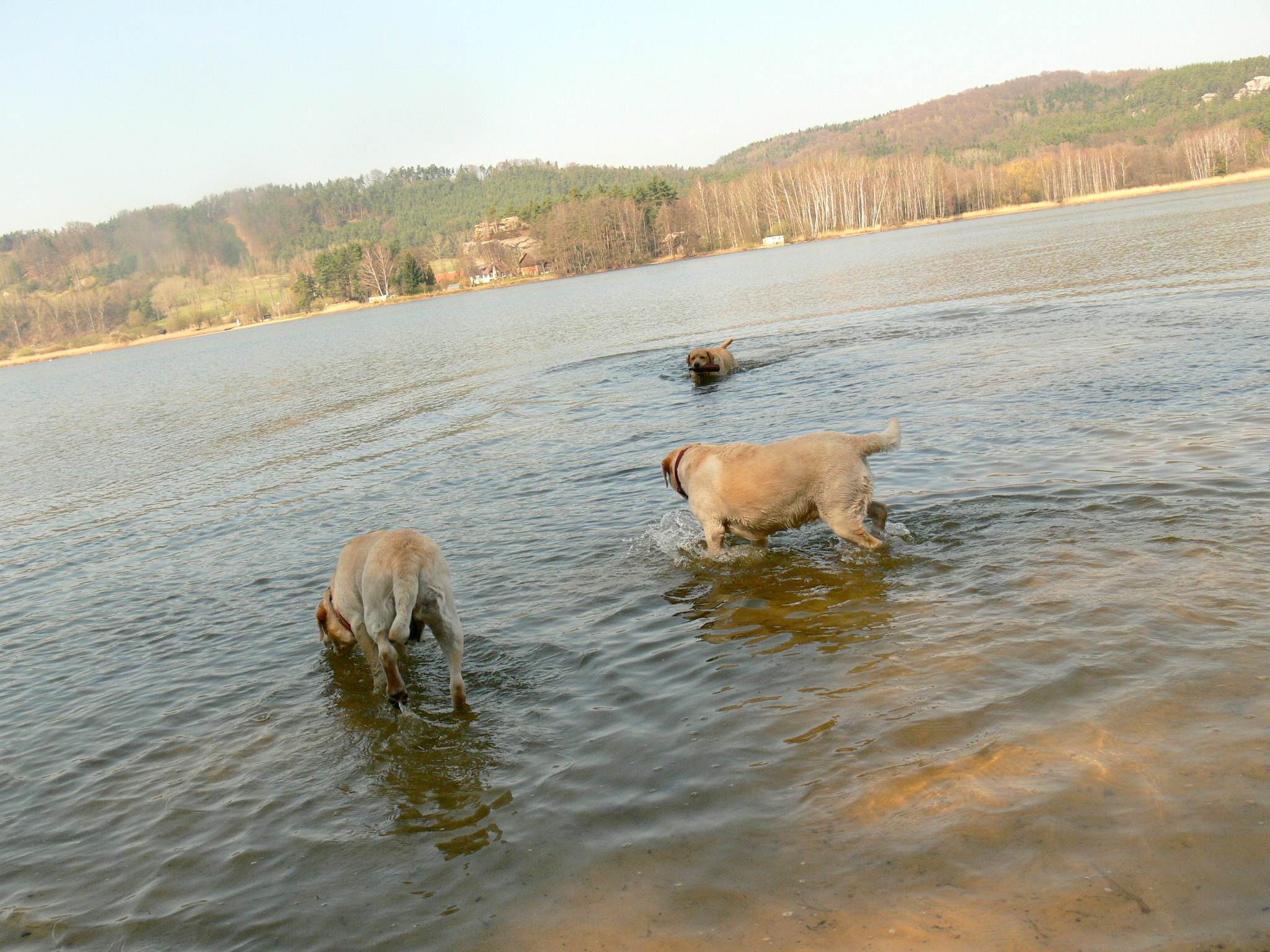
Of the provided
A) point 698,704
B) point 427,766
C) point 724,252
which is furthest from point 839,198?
point 427,766

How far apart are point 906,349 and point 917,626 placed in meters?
17.1

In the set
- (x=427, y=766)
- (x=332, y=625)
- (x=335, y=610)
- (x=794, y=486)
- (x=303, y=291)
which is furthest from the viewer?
(x=303, y=291)

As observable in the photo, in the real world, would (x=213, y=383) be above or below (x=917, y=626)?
above

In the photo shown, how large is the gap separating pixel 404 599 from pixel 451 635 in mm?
597

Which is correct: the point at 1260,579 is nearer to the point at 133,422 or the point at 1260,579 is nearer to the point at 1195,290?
the point at 1195,290

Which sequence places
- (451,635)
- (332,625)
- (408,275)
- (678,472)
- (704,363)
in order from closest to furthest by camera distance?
(451,635), (332,625), (678,472), (704,363), (408,275)

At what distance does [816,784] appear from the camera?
4.91 meters

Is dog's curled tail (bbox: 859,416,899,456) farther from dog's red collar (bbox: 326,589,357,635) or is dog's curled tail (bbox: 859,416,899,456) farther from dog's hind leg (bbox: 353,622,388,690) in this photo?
dog's red collar (bbox: 326,589,357,635)

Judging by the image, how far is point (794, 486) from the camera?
8.35m

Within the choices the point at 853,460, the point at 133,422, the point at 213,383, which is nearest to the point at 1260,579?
the point at 853,460

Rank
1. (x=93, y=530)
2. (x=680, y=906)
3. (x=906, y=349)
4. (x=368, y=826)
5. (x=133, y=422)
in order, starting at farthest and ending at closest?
1. (x=133, y=422)
2. (x=906, y=349)
3. (x=93, y=530)
4. (x=368, y=826)
5. (x=680, y=906)

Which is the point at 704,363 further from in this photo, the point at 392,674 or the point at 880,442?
the point at 392,674

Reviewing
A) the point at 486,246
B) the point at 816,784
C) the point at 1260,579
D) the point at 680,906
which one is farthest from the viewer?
the point at 486,246

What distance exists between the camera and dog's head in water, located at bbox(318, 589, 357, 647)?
8105 mm
